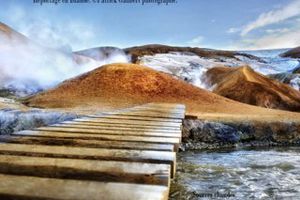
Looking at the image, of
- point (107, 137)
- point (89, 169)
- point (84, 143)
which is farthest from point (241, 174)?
point (89, 169)

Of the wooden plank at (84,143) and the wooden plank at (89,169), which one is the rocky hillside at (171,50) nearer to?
the wooden plank at (84,143)

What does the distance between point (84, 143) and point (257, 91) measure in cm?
2087

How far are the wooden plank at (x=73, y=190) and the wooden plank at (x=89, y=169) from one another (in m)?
0.09

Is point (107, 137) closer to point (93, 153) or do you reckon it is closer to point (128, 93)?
point (93, 153)

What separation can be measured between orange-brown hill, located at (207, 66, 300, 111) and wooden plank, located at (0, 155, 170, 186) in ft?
67.1

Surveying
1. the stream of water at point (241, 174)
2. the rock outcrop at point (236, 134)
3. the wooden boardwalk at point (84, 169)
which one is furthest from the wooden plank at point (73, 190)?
the rock outcrop at point (236, 134)

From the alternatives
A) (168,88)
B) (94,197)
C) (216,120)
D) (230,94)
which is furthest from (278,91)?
(94,197)

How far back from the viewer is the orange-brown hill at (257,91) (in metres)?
21.3

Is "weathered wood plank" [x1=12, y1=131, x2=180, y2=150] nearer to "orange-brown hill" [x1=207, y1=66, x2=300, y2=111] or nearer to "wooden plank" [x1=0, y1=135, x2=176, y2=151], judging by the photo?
"wooden plank" [x1=0, y1=135, x2=176, y2=151]

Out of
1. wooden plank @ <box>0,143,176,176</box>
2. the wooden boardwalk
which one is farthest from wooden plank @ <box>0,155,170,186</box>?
wooden plank @ <box>0,143,176,176</box>

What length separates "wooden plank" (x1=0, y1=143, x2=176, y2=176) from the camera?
6.41ft

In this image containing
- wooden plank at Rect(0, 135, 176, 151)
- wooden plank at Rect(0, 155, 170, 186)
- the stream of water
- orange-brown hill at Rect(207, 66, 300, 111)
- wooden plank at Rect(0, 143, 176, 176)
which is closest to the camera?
wooden plank at Rect(0, 155, 170, 186)

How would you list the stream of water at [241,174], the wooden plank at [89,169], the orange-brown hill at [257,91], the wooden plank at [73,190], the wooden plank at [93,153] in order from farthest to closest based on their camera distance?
the orange-brown hill at [257,91] < the stream of water at [241,174] < the wooden plank at [93,153] < the wooden plank at [89,169] < the wooden plank at [73,190]

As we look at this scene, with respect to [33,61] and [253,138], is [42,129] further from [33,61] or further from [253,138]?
[33,61]
